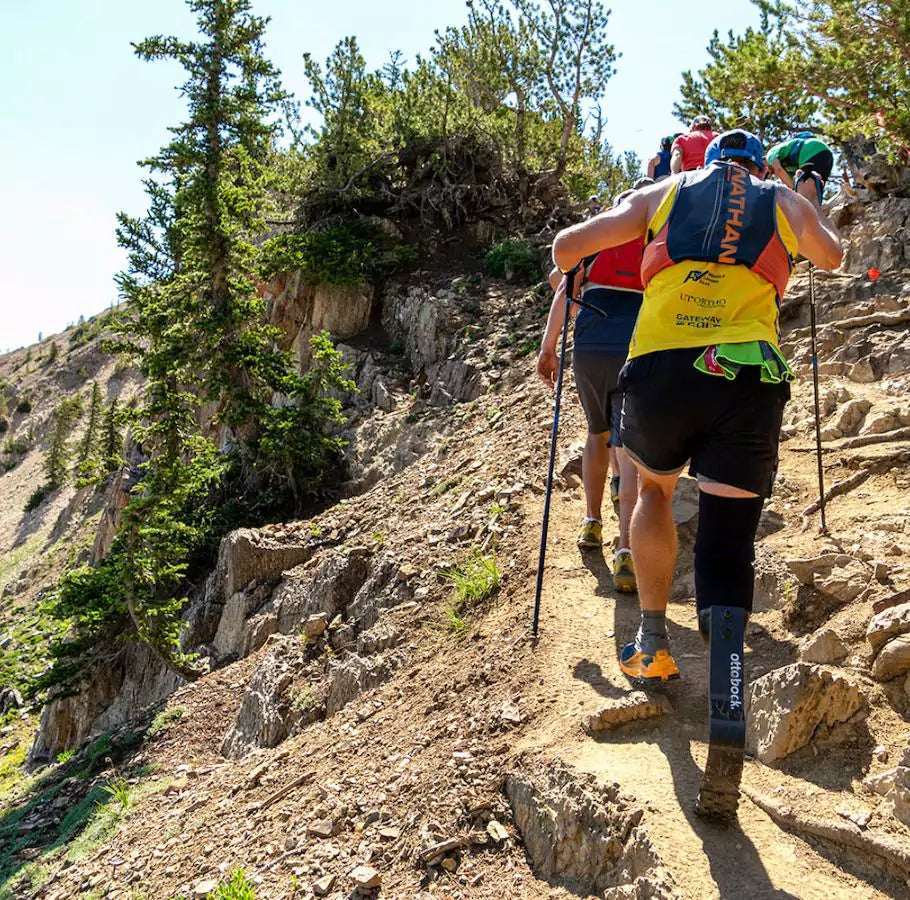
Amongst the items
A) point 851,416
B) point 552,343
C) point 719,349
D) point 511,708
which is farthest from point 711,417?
point 851,416

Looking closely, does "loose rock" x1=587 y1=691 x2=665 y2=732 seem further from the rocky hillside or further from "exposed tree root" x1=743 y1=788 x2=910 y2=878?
"exposed tree root" x1=743 y1=788 x2=910 y2=878

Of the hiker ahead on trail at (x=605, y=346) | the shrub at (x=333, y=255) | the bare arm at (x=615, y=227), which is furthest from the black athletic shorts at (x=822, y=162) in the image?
the shrub at (x=333, y=255)

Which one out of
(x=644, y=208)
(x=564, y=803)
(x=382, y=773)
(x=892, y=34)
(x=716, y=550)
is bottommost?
(x=382, y=773)

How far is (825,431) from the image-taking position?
19.9 ft

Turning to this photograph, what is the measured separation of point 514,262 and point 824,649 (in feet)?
40.2

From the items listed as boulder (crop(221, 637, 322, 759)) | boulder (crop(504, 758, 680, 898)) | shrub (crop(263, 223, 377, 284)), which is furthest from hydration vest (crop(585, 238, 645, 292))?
shrub (crop(263, 223, 377, 284))

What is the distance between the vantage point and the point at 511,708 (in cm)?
374

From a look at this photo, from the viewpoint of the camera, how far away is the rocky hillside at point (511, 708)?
277 centimetres

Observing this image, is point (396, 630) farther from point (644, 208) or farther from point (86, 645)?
point (86, 645)

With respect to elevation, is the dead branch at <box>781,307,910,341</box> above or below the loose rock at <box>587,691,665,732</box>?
above

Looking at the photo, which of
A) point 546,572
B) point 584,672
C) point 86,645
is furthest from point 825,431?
point 86,645

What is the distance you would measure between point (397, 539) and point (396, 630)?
1870mm

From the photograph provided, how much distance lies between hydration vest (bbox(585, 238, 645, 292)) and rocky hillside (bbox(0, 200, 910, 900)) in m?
1.71

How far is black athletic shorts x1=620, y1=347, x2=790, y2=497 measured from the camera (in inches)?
114
